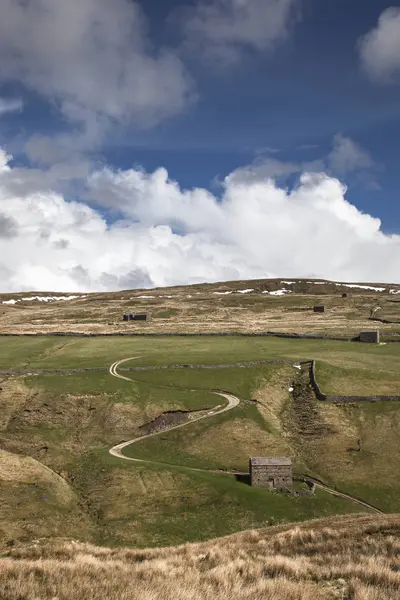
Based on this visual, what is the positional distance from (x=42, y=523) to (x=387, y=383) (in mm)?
51491

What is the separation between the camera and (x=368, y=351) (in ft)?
284

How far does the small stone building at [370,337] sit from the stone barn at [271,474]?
189 ft

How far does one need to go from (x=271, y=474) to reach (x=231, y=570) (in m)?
30.3

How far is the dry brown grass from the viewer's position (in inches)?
542

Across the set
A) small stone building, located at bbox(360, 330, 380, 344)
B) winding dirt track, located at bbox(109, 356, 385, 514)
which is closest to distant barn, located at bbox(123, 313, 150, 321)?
winding dirt track, located at bbox(109, 356, 385, 514)

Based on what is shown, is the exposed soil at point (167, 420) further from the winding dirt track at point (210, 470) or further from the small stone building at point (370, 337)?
the small stone building at point (370, 337)

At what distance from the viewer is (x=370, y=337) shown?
95.9m

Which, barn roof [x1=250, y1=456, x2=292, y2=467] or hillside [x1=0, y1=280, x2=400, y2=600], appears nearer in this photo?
hillside [x1=0, y1=280, x2=400, y2=600]

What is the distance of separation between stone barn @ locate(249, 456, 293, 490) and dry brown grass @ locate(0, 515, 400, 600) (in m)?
21.3

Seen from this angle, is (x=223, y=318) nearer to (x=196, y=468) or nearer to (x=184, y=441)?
(x=184, y=441)

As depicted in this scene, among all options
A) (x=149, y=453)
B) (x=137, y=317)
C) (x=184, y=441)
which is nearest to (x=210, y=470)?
(x=184, y=441)

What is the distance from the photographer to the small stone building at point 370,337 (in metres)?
95.1

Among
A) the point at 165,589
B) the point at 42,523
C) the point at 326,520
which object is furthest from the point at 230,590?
the point at 42,523

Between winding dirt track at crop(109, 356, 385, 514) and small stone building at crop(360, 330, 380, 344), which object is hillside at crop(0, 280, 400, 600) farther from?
small stone building at crop(360, 330, 380, 344)
